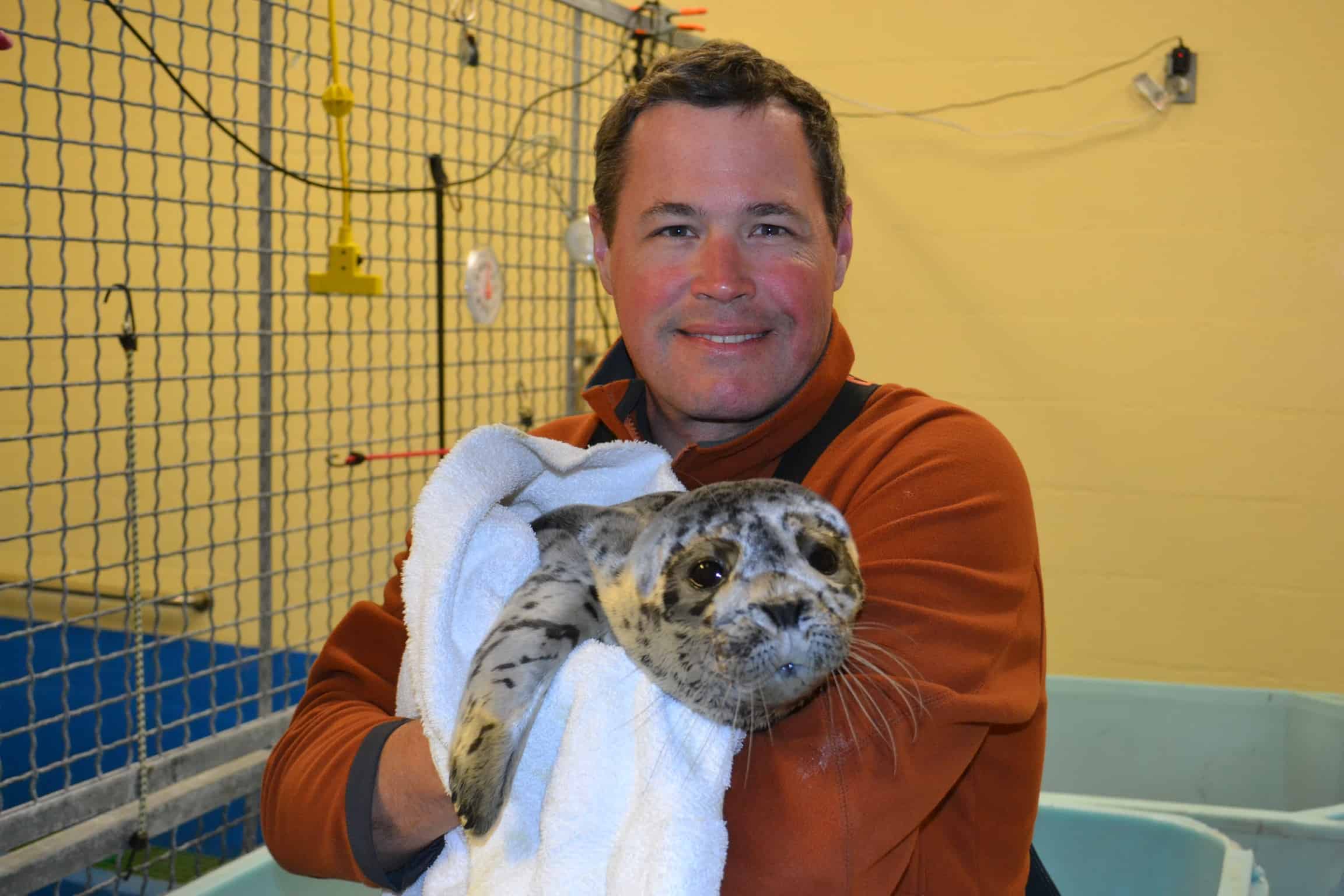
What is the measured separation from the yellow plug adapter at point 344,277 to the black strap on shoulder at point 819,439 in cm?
143

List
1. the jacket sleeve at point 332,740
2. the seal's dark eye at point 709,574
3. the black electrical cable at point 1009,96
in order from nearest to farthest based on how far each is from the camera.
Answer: the seal's dark eye at point 709,574, the jacket sleeve at point 332,740, the black electrical cable at point 1009,96

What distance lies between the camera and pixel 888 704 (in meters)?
0.92

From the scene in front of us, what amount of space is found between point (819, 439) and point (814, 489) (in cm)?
9

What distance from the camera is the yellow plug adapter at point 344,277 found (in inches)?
96.7

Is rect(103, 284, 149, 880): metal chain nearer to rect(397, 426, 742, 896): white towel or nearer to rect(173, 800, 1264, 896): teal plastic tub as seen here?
rect(173, 800, 1264, 896): teal plastic tub

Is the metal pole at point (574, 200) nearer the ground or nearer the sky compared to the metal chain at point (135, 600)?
nearer the sky

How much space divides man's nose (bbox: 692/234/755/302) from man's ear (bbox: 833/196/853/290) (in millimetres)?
206

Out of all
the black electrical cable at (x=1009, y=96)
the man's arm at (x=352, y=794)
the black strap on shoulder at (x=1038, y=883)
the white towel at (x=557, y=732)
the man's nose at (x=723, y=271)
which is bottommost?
the black strap on shoulder at (x=1038, y=883)

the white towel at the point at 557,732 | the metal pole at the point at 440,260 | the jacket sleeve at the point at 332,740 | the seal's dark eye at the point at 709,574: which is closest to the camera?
the white towel at the point at 557,732

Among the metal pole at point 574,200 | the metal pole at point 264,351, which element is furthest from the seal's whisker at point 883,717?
the metal pole at point 574,200

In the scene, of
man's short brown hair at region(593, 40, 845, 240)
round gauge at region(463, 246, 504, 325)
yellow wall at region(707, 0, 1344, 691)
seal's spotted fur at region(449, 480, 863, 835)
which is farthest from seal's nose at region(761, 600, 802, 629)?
yellow wall at region(707, 0, 1344, 691)

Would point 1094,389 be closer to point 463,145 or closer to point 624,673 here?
point 463,145

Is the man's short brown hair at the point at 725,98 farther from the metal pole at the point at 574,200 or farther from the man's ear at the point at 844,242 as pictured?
the metal pole at the point at 574,200

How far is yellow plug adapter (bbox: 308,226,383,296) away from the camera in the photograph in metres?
2.46
